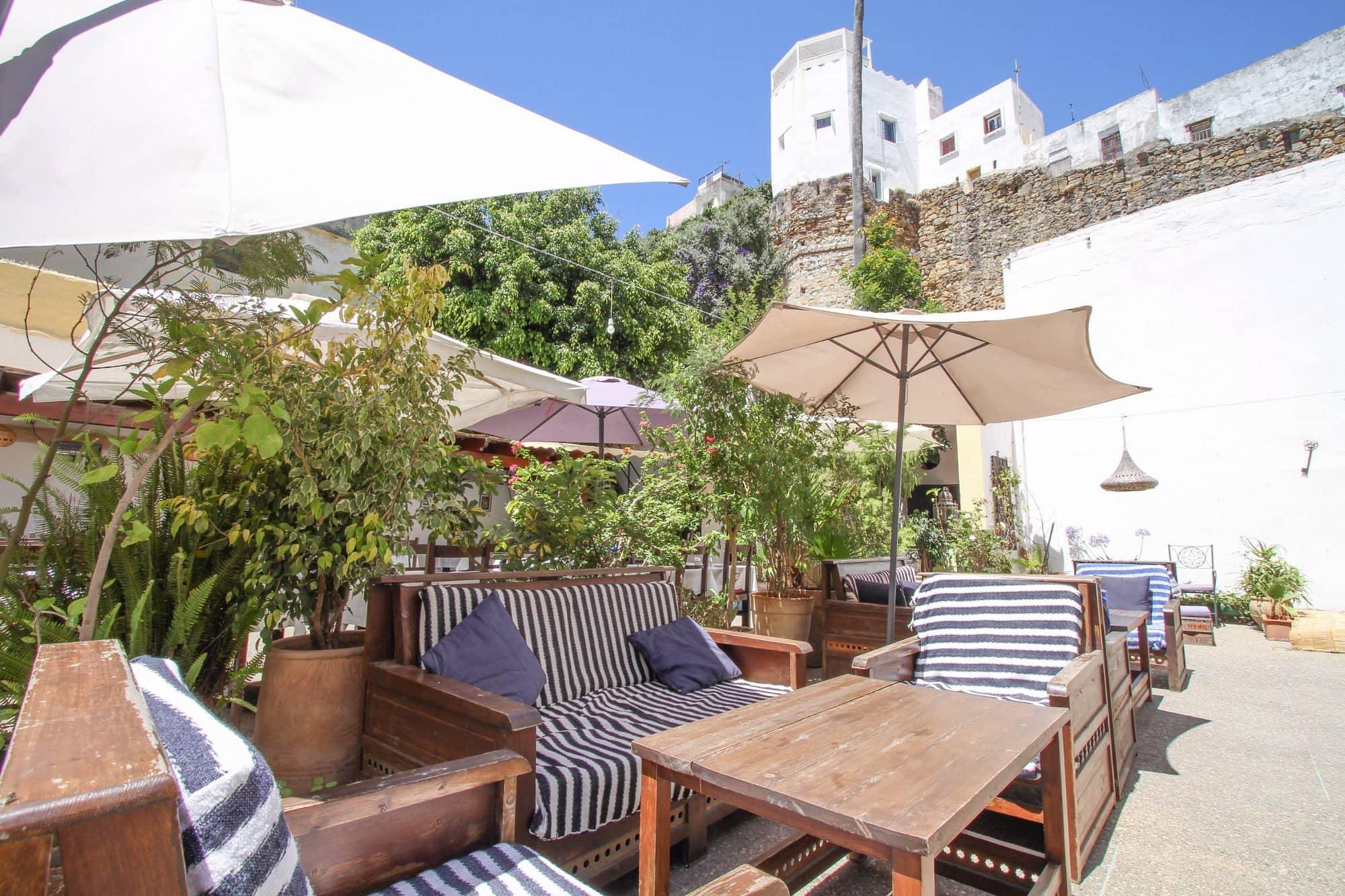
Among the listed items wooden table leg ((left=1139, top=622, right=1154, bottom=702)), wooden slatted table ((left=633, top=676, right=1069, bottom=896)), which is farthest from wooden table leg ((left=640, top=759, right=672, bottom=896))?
wooden table leg ((left=1139, top=622, right=1154, bottom=702))

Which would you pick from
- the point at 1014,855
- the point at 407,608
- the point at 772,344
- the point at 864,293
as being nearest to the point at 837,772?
the point at 1014,855

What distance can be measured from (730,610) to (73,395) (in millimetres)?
3406

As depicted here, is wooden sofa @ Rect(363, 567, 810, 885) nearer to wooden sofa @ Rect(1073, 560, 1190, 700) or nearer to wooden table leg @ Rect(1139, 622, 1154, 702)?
wooden table leg @ Rect(1139, 622, 1154, 702)

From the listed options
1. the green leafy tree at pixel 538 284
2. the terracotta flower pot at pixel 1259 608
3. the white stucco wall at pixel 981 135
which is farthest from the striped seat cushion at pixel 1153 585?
the white stucco wall at pixel 981 135

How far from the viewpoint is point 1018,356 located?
369 cm

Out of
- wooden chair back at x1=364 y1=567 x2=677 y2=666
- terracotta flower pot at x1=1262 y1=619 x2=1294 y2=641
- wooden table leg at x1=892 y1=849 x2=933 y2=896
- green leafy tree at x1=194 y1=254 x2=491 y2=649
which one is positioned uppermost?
green leafy tree at x1=194 y1=254 x2=491 y2=649

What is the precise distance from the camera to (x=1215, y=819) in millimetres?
2471

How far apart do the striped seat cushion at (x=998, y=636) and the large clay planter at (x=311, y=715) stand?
6.99 feet

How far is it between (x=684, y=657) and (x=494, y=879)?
5.22ft

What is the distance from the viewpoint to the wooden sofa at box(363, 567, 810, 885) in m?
1.62

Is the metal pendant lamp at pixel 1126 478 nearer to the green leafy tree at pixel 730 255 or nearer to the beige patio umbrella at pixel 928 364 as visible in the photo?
the beige patio umbrella at pixel 928 364

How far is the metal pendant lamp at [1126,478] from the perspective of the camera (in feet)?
27.2

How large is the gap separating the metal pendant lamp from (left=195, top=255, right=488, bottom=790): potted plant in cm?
883

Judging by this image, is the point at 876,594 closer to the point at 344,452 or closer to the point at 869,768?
the point at 869,768
